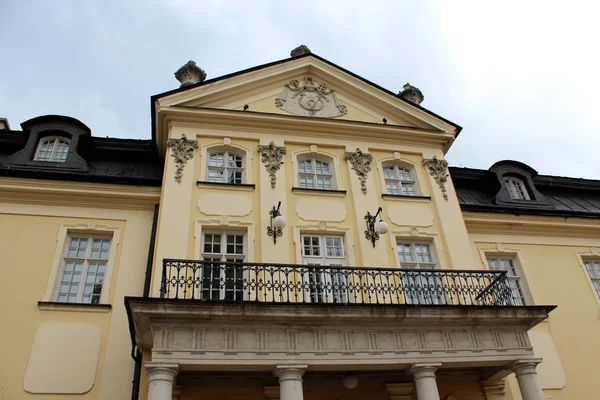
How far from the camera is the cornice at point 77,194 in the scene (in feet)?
44.9

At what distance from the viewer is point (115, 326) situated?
12.0 metres

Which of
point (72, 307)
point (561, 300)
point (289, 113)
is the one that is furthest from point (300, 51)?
point (561, 300)

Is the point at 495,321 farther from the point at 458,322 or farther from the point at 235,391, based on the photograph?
the point at 235,391

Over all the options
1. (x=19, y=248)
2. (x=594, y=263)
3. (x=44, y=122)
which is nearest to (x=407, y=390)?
(x=594, y=263)

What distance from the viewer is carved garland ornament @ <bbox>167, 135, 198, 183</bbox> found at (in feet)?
45.6

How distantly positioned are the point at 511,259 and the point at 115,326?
12343mm

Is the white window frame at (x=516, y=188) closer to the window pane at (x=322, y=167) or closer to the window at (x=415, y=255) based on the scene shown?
the window at (x=415, y=255)

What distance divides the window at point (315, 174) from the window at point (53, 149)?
7352 millimetres

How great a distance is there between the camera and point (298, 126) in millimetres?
15680

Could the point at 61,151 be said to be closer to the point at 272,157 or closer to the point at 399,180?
the point at 272,157

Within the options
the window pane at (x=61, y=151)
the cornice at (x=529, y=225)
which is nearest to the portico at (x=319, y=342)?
the cornice at (x=529, y=225)

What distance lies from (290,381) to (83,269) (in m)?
6.59

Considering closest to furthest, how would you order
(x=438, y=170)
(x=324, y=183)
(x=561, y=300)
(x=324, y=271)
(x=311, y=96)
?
(x=324, y=271) < (x=324, y=183) < (x=561, y=300) < (x=438, y=170) < (x=311, y=96)

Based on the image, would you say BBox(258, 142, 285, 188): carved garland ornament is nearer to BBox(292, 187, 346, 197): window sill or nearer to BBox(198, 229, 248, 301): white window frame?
BBox(292, 187, 346, 197): window sill
